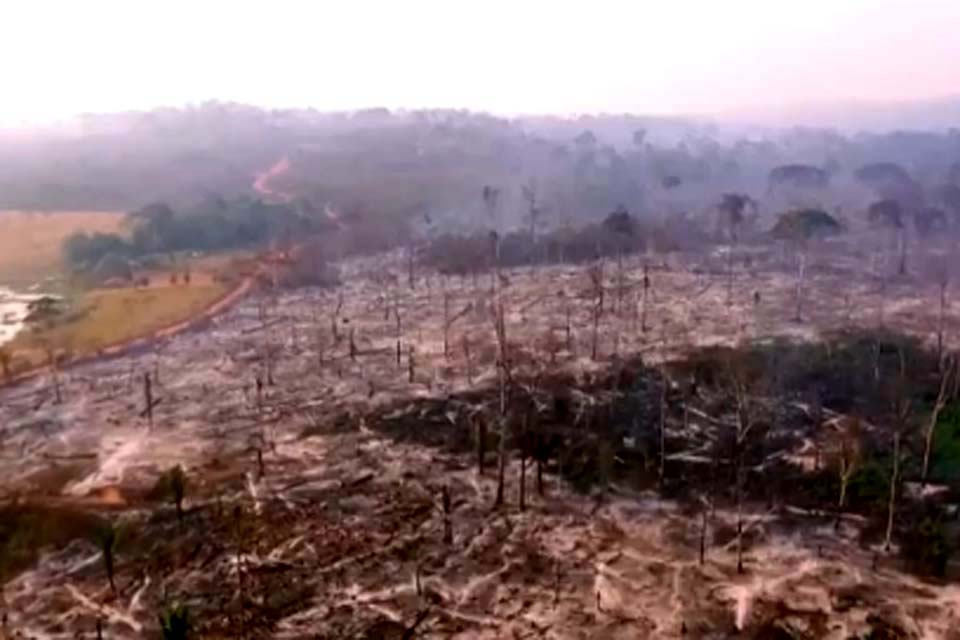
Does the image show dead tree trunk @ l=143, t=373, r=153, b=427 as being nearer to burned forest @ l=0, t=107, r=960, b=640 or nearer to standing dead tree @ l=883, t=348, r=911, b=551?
burned forest @ l=0, t=107, r=960, b=640

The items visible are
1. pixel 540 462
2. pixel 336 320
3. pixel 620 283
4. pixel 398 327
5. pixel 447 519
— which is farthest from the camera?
pixel 620 283

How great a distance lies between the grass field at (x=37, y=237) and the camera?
268 feet

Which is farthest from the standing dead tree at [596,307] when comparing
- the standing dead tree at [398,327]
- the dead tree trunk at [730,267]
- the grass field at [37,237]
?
the grass field at [37,237]

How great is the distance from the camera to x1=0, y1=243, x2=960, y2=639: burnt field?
30.1m

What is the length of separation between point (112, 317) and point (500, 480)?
1444 inches

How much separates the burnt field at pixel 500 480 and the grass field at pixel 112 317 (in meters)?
3.75

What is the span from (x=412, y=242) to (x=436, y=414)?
47572 mm

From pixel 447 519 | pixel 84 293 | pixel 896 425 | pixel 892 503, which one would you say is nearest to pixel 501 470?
pixel 447 519

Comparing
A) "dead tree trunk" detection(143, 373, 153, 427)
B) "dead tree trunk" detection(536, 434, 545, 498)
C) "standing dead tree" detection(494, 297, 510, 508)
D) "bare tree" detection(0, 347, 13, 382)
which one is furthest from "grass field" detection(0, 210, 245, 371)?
"dead tree trunk" detection(536, 434, 545, 498)

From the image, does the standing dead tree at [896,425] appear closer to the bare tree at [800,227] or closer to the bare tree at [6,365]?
the bare tree at [800,227]

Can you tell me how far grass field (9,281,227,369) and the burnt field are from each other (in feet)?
12.3

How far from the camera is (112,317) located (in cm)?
6419

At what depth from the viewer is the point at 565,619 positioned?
1147 inches

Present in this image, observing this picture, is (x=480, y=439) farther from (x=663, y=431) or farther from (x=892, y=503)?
(x=892, y=503)
